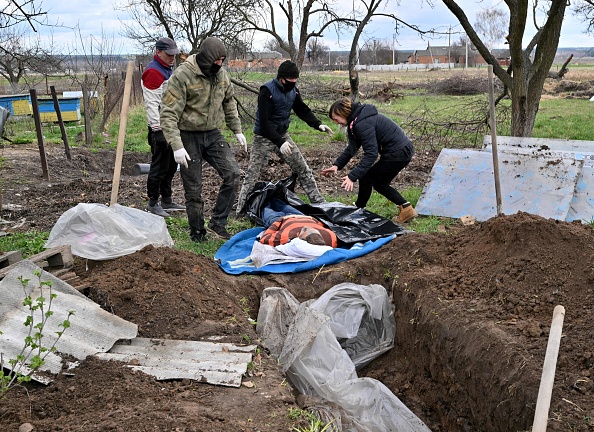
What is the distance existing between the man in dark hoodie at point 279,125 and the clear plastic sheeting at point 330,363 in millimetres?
2354

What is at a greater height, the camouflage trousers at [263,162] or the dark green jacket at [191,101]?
the dark green jacket at [191,101]

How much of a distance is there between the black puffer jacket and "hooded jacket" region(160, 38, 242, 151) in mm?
1318

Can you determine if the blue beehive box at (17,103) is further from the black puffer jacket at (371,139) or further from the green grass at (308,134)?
the black puffer jacket at (371,139)

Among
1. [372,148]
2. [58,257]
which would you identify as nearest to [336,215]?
[372,148]

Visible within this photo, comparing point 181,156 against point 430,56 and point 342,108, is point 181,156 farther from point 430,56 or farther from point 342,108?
point 430,56

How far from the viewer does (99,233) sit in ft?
16.6

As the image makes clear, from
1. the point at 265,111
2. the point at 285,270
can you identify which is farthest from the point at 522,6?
the point at 285,270

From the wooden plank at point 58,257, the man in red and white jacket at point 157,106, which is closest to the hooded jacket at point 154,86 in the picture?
the man in red and white jacket at point 157,106

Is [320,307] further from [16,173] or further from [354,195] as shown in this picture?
[16,173]

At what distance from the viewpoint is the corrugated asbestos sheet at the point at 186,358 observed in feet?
11.0

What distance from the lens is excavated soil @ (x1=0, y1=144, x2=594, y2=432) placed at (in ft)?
9.79

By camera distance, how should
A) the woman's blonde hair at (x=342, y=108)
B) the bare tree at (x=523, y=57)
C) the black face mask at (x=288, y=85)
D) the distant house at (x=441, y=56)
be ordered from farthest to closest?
the distant house at (x=441, y=56) < the bare tree at (x=523, y=57) < the black face mask at (x=288, y=85) < the woman's blonde hair at (x=342, y=108)

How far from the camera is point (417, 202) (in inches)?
291

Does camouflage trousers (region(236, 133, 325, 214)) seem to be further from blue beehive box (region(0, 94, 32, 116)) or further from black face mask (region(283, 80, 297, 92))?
blue beehive box (region(0, 94, 32, 116))
